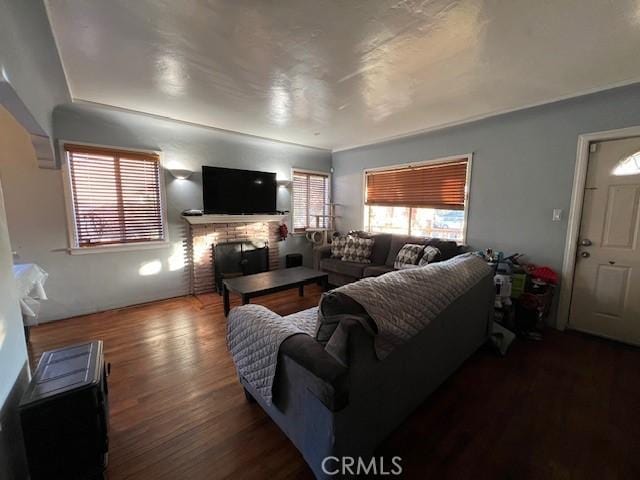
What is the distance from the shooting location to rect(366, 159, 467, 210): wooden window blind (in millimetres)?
3645

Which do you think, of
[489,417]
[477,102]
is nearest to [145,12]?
[477,102]

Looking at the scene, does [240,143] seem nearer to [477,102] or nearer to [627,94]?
[477,102]

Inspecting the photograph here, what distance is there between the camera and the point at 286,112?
123 inches

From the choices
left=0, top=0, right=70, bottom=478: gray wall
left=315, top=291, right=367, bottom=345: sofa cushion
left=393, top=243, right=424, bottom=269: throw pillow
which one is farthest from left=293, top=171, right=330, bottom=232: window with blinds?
left=315, top=291, right=367, bottom=345: sofa cushion

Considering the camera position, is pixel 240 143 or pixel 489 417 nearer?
pixel 489 417

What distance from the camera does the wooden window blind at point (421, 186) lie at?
364 cm

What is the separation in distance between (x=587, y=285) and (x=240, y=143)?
469cm

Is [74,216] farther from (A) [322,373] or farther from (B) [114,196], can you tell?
(A) [322,373]

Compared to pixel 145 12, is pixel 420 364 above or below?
below

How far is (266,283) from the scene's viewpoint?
10.1ft

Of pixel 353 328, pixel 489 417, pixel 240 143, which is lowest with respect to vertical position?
pixel 489 417

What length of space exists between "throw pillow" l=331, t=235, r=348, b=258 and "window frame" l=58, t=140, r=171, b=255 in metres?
2.42

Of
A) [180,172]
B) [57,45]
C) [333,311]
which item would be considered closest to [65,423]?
[333,311]

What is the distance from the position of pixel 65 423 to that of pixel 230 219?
313 cm
